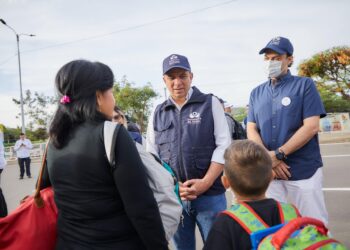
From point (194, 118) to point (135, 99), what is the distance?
3488 centimetres

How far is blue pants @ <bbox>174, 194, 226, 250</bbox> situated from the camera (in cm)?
240

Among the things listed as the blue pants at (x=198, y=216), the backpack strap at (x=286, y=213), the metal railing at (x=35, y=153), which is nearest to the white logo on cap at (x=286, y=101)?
the blue pants at (x=198, y=216)

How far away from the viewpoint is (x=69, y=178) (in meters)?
1.54

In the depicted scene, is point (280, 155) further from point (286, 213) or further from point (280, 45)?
point (286, 213)

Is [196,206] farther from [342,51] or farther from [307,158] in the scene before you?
[342,51]

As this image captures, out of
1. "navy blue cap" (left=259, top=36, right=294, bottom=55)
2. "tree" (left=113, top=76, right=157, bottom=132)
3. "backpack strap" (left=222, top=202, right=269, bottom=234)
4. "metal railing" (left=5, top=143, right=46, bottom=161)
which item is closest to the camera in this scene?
"backpack strap" (left=222, top=202, right=269, bottom=234)

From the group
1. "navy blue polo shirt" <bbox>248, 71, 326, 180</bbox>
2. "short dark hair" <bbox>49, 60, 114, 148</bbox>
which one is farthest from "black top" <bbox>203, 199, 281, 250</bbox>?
"navy blue polo shirt" <bbox>248, 71, 326, 180</bbox>

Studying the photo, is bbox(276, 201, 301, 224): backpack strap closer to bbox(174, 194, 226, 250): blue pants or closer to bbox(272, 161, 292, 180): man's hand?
bbox(174, 194, 226, 250): blue pants

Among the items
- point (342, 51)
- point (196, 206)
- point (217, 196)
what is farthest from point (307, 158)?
point (342, 51)

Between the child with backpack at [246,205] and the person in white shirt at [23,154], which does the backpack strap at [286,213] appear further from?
the person in white shirt at [23,154]

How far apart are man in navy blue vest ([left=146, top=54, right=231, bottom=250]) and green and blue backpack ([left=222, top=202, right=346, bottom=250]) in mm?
922

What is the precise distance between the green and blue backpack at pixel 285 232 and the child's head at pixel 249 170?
0.12m

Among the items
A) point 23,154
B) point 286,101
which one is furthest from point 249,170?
point 23,154

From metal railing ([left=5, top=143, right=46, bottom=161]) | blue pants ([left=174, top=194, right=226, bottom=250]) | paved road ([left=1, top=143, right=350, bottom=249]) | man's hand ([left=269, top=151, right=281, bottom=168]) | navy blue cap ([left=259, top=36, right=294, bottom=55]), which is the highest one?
navy blue cap ([left=259, top=36, right=294, bottom=55])
